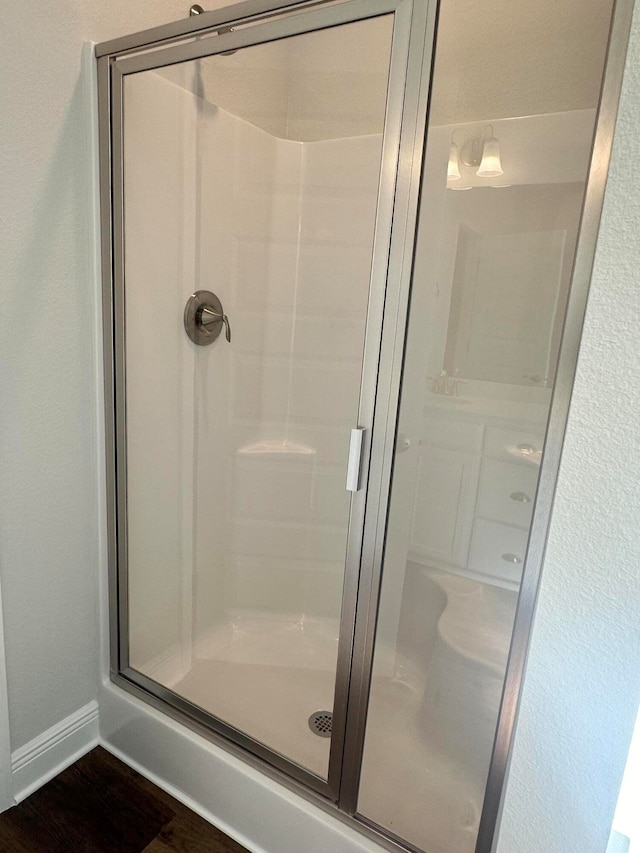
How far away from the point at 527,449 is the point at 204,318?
42.6 inches

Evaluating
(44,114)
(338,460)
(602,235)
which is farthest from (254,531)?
(602,235)

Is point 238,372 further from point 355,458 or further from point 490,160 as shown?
point 490,160

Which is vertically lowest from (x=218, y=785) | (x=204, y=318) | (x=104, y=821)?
(x=104, y=821)

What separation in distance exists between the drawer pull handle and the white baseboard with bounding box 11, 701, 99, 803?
56.7 inches

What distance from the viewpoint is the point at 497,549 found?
125 centimetres

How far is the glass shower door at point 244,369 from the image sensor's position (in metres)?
1.46

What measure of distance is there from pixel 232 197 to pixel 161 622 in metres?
1.41

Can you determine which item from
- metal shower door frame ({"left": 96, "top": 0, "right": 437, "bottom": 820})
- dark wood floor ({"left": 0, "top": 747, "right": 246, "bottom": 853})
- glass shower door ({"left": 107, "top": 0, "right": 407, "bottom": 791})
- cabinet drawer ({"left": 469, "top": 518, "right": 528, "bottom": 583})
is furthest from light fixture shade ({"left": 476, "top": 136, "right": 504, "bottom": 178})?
dark wood floor ({"left": 0, "top": 747, "right": 246, "bottom": 853})

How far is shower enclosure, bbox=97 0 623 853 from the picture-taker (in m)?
1.07

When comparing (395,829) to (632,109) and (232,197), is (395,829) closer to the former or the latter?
(632,109)

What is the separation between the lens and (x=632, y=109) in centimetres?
67

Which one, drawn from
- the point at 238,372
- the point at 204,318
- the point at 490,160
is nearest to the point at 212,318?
the point at 204,318

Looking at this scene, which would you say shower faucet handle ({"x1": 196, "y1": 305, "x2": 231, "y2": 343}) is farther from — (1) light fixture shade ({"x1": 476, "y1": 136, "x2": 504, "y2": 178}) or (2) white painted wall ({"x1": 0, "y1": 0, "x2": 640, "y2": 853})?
(1) light fixture shade ({"x1": 476, "y1": 136, "x2": 504, "y2": 178})

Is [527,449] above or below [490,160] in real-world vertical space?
below
